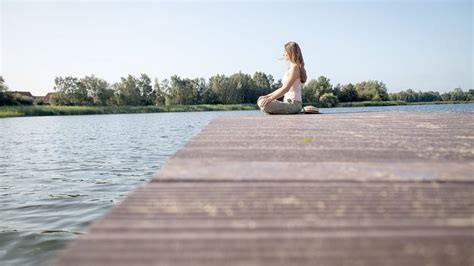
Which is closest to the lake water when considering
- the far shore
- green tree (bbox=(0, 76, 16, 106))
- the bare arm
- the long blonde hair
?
the bare arm

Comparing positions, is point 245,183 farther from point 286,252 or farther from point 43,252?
point 43,252

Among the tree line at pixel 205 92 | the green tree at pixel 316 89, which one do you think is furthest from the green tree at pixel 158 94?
the green tree at pixel 316 89

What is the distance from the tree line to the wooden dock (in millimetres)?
80832

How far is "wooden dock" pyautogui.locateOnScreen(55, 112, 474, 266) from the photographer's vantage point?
0.72m

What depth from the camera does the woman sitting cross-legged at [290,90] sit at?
7.10m

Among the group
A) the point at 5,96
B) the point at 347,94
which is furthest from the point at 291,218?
the point at 347,94

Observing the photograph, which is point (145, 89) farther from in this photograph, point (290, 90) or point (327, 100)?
point (290, 90)

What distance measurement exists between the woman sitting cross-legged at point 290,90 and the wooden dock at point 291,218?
5641 millimetres

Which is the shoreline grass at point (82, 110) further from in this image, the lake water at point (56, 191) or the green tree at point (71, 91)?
the lake water at point (56, 191)

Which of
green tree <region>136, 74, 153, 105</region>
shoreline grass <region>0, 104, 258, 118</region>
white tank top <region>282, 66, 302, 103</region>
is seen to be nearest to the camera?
white tank top <region>282, 66, 302, 103</region>

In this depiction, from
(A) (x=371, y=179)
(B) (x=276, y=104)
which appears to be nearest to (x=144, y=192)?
(A) (x=371, y=179)

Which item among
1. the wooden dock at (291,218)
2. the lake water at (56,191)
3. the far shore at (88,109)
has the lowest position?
the lake water at (56,191)

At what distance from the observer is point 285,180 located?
4.02 ft

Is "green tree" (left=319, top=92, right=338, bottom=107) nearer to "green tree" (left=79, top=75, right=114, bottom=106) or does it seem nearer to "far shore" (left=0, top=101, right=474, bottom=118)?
"far shore" (left=0, top=101, right=474, bottom=118)
